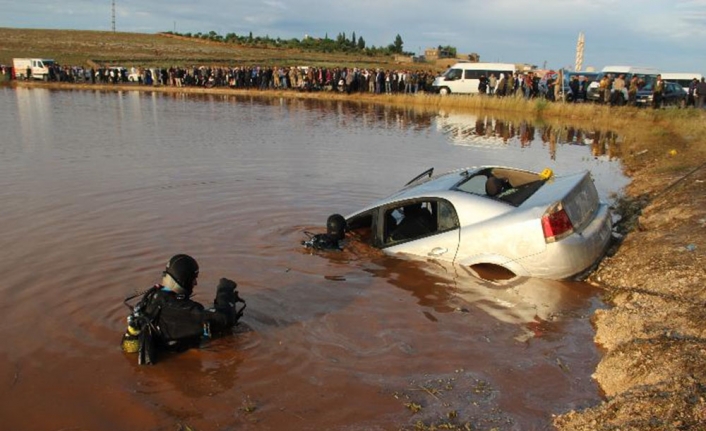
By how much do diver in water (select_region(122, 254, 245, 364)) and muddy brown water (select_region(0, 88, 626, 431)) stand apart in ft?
0.66

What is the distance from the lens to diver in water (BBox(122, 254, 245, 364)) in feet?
15.4

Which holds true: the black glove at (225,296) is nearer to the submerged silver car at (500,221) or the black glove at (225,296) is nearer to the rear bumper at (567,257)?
the submerged silver car at (500,221)

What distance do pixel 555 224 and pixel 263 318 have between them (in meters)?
2.96

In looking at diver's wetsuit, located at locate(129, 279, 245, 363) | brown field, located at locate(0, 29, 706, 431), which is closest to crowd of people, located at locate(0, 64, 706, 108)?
brown field, located at locate(0, 29, 706, 431)

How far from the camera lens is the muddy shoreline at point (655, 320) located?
3.70 metres

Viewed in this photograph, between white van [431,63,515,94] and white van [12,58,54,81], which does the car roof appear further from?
white van [12,58,54,81]

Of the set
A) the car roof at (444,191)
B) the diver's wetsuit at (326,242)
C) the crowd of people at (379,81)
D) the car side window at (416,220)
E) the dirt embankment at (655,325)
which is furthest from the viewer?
the crowd of people at (379,81)

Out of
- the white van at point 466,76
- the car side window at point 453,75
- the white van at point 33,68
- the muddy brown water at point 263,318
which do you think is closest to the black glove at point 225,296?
the muddy brown water at point 263,318

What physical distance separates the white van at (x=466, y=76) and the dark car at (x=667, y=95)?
811 cm

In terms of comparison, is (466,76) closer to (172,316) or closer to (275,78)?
(275,78)

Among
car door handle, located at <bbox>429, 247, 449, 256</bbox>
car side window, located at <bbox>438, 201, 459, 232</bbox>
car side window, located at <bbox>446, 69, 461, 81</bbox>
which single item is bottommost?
car door handle, located at <bbox>429, 247, 449, 256</bbox>

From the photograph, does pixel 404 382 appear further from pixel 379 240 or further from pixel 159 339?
pixel 379 240

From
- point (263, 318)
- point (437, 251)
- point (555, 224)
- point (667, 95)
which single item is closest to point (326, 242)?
point (437, 251)

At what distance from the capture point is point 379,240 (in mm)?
7586
